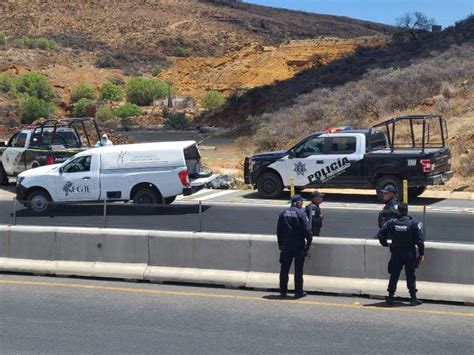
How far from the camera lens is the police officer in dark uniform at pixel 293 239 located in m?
10.6

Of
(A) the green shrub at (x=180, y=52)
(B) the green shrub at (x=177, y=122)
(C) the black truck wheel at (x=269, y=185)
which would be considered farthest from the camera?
(A) the green shrub at (x=180, y=52)

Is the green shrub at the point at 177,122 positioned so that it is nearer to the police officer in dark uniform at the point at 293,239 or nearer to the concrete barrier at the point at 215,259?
the concrete barrier at the point at 215,259

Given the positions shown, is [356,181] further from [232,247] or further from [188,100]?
[188,100]

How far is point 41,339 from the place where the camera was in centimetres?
902

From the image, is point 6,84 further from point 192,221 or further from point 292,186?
point 192,221

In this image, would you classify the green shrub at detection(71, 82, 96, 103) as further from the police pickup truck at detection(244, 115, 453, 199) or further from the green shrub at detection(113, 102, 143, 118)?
the police pickup truck at detection(244, 115, 453, 199)

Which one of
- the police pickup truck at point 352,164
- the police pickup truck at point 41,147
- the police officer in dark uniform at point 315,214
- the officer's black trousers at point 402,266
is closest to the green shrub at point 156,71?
the police pickup truck at point 41,147

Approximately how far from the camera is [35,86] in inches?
2830

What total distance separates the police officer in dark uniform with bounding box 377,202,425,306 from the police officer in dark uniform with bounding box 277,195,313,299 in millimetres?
1025

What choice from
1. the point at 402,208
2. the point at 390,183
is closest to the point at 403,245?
the point at 402,208

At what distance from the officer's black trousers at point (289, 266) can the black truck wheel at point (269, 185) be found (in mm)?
11865

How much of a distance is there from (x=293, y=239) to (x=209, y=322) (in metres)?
1.68

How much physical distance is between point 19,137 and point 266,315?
15940 mm

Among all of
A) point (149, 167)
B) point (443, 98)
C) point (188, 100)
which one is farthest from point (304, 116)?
point (188, 100)
